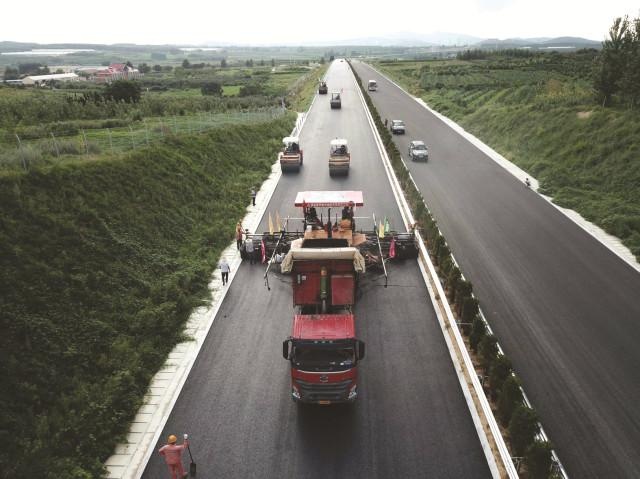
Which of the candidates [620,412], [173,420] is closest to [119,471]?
[173,420]

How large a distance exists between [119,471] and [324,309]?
21.5 feet

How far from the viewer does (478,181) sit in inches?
1268

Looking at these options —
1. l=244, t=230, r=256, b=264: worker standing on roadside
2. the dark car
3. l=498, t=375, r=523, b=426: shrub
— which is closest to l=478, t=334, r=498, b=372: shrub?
l=498, t=375, r=523, b=426: shrub

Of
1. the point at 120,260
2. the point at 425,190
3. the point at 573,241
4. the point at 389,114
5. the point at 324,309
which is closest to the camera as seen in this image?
the point at 324,309

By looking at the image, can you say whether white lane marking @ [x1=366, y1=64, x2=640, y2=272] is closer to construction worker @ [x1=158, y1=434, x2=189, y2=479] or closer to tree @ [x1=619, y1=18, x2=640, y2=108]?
tree @ [x1=619, y1=18, x2=640, y2=108]

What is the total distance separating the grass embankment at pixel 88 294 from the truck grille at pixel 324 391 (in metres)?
4.68

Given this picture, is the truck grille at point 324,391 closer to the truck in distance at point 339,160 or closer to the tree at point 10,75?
the truck in distance at point 339,160

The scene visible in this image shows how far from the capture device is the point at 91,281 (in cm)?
1488

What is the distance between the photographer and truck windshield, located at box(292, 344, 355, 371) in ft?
37.0

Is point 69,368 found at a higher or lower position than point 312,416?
higher

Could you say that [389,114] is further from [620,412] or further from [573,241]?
[620,412]

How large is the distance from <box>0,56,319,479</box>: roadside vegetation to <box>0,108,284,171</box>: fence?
17 cm

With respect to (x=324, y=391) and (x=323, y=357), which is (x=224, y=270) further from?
(x=324, y=391)

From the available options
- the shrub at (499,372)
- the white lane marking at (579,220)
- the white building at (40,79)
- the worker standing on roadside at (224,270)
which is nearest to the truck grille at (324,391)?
the shrub at (499,372)
